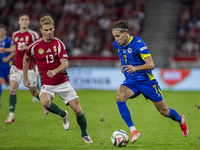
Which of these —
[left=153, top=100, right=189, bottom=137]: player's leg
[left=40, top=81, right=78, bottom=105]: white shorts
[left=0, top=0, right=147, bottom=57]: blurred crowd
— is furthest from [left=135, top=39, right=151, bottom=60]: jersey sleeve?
[left=0, top=0, right=147, bottom=57]: blurred crowd

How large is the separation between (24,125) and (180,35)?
1370 cm

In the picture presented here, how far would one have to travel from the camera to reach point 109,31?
1952 cm

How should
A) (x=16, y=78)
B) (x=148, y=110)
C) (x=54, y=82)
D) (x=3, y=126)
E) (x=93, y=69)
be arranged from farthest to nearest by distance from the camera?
(x=93, y=69) → (x=148, y=110) → (x=16, y=78) → (x=3, y=126) → (x=54, y=82)

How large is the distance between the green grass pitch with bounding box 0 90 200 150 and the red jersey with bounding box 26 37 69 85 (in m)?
1.15

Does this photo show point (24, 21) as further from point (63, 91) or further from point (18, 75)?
point (63, 91)

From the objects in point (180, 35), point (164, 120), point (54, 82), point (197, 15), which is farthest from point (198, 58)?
point (54, 82)

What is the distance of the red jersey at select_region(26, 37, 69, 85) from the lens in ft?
18.8

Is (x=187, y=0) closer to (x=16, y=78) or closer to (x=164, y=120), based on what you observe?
(x=164, y=120)

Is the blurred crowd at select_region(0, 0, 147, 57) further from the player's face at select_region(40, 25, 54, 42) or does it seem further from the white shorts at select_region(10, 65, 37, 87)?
the player's face at select_region(40, 25, 54, 42)

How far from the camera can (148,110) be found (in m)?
10.1

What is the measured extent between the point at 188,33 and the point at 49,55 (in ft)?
47.5

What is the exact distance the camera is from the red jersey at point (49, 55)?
5734 millimetres

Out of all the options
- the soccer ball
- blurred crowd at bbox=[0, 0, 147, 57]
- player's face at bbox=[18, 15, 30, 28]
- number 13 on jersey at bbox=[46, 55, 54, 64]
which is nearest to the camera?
the soccer ball

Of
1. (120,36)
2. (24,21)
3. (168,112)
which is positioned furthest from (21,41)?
(168,112)
